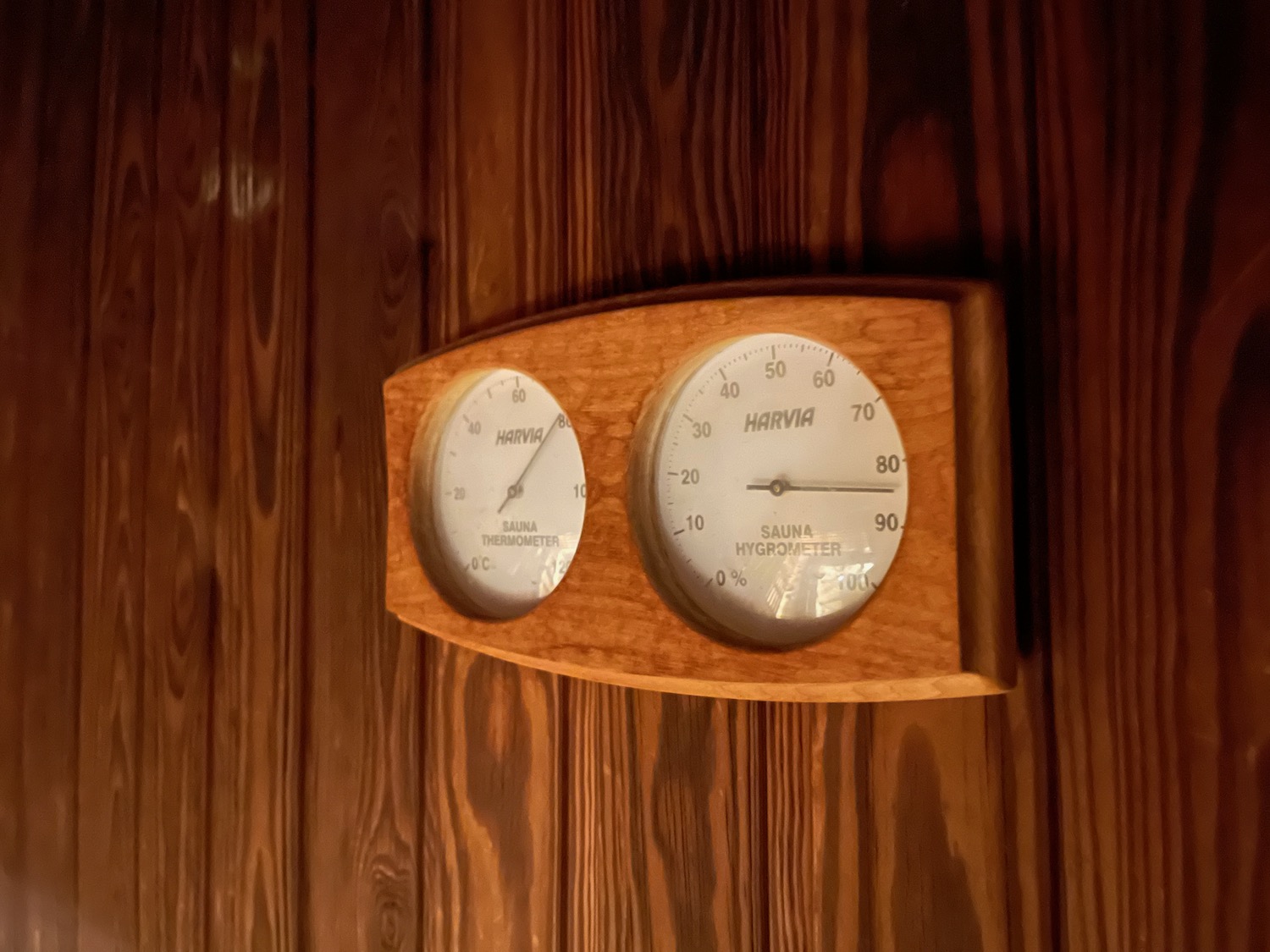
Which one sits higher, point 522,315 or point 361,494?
point 522,315

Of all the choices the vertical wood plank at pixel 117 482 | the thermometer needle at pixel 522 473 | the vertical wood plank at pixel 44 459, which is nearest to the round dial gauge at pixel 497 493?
the thermometer needle at pixel 522 473

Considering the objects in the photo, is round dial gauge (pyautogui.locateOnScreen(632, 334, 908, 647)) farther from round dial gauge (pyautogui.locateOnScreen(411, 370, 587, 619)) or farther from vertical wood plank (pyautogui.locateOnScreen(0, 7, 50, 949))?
vertical wood plank (pyautogui.locateOnScreen(0, 7, 50, 949))

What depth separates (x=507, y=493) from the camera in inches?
28.8

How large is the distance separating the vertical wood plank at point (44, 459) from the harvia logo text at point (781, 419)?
80cm

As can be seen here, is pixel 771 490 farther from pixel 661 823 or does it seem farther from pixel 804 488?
pixel 661 823

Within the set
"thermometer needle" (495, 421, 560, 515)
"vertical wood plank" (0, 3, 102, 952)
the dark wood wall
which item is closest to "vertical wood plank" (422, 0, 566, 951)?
the dark wood wall

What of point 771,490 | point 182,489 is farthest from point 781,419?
point 182,489

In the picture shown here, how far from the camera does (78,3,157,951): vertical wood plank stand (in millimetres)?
996

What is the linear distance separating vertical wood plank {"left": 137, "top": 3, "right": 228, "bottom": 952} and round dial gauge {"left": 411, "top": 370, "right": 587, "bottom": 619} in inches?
12.2

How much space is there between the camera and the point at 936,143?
1.93 feet

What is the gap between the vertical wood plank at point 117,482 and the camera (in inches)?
39.2

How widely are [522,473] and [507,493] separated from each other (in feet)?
0.07

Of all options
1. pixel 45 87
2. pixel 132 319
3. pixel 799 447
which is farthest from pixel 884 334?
pixel 45 87

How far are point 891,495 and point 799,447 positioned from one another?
0.07 m
